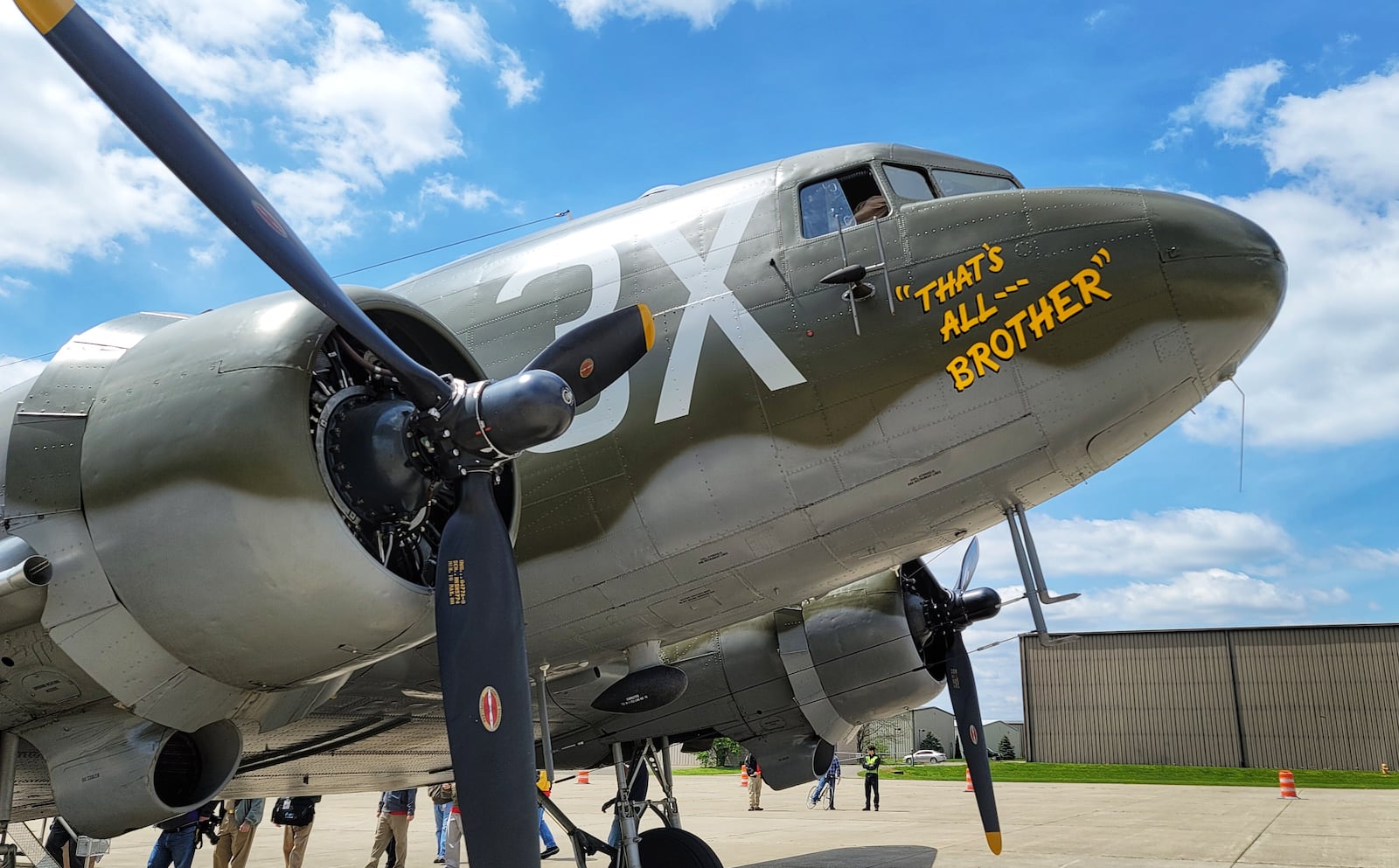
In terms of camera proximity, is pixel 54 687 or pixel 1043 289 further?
pixel 1043 289

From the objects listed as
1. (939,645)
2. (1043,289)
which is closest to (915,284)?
(1043,289)

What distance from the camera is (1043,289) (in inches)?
277

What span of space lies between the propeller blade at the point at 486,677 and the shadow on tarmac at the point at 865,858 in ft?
27.7

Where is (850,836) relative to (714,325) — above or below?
below

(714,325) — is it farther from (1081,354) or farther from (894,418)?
(1081,354)

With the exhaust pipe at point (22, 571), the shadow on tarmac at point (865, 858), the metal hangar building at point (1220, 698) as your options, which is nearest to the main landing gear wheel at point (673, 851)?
the shadow on tarmac at point (865, 858)

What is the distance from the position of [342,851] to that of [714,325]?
14.8 m

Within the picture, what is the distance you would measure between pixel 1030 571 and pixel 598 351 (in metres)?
3.42

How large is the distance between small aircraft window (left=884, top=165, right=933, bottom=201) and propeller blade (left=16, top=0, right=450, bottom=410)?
3.78 meters

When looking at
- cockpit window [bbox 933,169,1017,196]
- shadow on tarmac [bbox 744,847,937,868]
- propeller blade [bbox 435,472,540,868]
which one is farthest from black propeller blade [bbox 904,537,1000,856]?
propeller blade [bbox 435,472,540,868]

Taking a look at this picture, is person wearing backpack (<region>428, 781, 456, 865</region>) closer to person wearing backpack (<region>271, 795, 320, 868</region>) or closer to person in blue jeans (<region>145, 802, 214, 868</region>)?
person wearing backpack (<region>271, 795, 320, 868</region>)

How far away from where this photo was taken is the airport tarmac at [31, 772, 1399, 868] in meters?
13.6

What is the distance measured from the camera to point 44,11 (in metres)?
5.19

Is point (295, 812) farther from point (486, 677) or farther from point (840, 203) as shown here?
point (840, 203)
